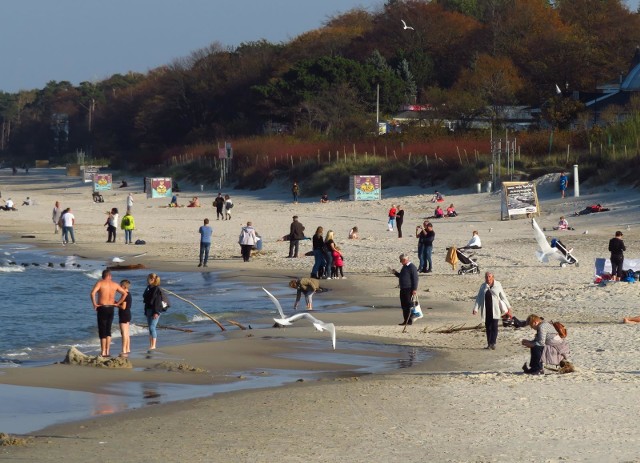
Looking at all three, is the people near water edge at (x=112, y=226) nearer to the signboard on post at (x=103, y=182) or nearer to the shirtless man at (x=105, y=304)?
the shirtless man at (x=105, y=304)

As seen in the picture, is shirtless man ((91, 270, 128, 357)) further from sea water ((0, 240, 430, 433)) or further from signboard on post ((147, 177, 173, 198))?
signboard on post ((147, 177, 173, 198))

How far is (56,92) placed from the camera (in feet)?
618

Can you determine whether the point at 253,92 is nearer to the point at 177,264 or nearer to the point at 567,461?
the point at 177,264

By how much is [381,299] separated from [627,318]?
6.16 metres

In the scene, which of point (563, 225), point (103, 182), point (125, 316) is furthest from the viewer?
point (103, 182)

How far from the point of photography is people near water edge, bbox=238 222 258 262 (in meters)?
29.6

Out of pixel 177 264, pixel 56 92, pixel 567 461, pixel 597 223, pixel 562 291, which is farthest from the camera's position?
pixel 56 92

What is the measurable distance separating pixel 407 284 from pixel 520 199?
20.0m

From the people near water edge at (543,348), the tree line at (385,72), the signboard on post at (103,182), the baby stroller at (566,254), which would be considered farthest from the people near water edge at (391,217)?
the signboard on post at (103,182)

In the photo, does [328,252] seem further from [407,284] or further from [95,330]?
[407,284]

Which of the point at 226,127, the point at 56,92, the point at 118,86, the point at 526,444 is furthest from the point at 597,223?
the point at 56,92

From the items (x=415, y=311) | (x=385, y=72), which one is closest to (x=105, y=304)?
(x=415, y=311)

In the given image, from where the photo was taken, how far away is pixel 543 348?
13453 mm

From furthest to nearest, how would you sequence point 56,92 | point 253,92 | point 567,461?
point 56,92 → point 253,92 → point 567,461
